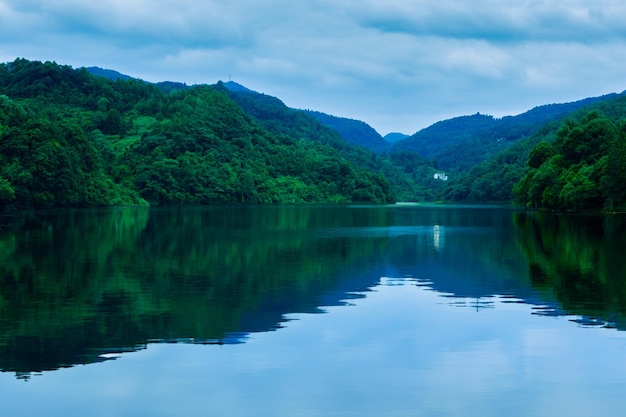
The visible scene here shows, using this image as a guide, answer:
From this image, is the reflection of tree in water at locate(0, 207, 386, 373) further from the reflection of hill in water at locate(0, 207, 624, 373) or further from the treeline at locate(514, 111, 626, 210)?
the treeline at locate(514, 111, 626, 210)

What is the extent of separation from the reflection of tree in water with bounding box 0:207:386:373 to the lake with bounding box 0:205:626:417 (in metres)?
0.10

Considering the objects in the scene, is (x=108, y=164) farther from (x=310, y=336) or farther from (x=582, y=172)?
(x=310, y=336)

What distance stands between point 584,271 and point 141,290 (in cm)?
1734

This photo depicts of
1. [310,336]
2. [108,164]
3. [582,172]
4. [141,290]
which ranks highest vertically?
[108,164]

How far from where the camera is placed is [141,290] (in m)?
23.4

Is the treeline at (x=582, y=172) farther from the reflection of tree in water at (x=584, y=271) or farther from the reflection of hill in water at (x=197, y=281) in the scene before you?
the reflection of hill in water at (x=197, y=281)

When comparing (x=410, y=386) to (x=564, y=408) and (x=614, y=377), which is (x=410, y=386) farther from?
(x=614, y=377)

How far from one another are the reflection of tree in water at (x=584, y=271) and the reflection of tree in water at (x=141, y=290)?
7902 millimetres

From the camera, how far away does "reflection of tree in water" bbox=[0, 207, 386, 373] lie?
637 inches

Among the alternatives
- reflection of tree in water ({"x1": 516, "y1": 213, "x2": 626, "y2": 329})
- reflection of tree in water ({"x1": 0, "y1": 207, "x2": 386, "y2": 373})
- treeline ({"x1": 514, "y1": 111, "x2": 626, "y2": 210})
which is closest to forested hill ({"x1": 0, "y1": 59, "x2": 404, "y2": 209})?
reflection of tree in water ({"x1": 0, "y1": 207, "x2": 386, "y2": 373})

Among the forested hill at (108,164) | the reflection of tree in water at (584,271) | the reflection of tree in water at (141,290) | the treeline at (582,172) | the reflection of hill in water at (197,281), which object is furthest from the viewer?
the forested hill at (108,164)

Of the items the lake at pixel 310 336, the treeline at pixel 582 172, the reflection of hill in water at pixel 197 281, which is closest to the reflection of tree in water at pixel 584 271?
the lake at pixel 310 336

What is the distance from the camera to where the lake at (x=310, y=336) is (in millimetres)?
12008

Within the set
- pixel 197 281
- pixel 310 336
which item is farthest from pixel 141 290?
pixel 310 336
